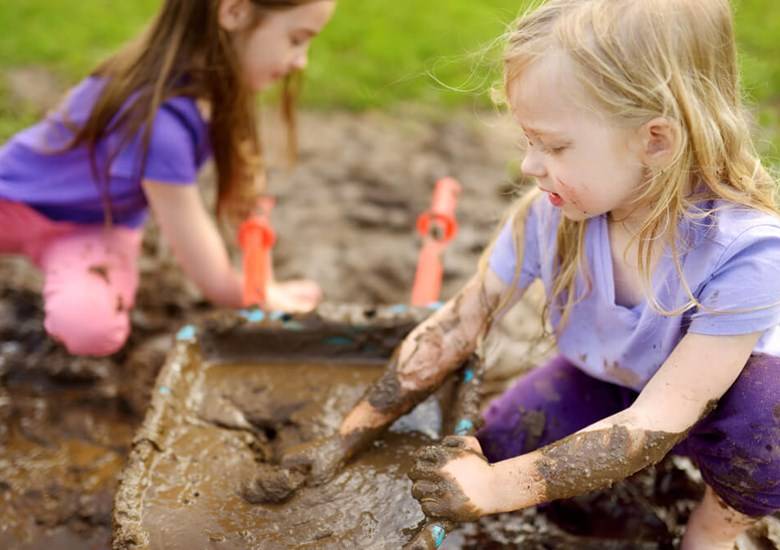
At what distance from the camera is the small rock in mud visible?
163 centimetres

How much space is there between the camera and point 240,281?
251 centimetres

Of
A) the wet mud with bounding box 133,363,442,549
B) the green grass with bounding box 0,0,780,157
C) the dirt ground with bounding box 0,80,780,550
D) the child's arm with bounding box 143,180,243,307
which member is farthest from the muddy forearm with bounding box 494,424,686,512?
the green grass with bounding box 0,0,780,157

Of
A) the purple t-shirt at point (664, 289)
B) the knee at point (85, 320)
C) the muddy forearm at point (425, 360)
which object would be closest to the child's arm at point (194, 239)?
the knee at point (85, 320)

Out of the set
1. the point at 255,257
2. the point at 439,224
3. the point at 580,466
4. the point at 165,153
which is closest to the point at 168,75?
the point at 165,153

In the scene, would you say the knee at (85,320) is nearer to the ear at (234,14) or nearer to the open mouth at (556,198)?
the ear at (234,14)

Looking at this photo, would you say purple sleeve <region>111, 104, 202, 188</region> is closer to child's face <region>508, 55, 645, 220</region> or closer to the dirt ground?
the dirt ground

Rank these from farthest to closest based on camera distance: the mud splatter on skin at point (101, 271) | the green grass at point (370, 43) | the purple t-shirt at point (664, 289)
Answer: the green grass at point (370, 43) → the mud splatter on skin at point (101, 271) → the purple t-shirt at point (664, 289)

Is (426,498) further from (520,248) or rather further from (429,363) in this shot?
(520,248)

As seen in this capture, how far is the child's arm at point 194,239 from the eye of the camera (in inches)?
90.9

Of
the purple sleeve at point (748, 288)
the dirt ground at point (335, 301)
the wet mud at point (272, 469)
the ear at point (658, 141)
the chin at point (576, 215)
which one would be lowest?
the dirt ground at point (335, 301)

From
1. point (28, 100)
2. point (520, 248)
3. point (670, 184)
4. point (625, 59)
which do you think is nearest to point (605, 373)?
point (520, 248)

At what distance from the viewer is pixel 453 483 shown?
1465mm

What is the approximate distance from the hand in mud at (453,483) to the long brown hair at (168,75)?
3.85ft

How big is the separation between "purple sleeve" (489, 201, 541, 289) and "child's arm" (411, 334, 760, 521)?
0.38m
